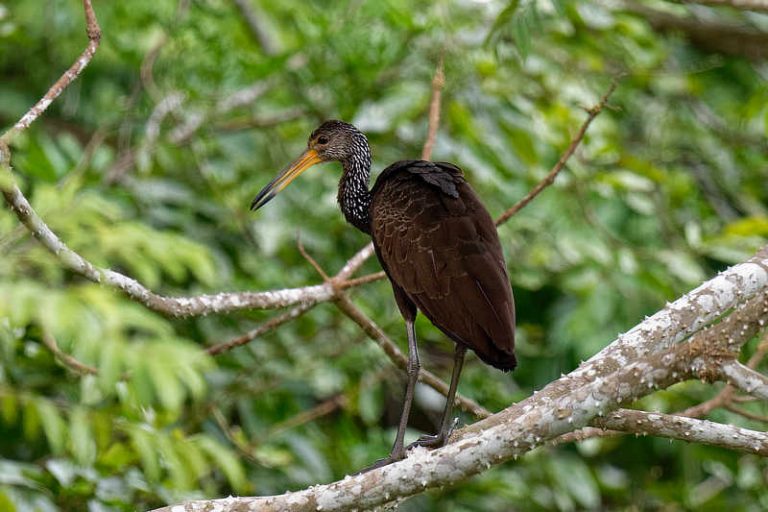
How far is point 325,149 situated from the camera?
494 centimetres

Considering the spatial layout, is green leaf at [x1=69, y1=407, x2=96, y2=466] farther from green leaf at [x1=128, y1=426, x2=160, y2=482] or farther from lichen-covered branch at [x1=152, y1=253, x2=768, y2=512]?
lichen-covered branch at [x1=152, y1=253, x2=768, y2=512]

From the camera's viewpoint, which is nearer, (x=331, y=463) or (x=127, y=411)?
(x=127, y=411)

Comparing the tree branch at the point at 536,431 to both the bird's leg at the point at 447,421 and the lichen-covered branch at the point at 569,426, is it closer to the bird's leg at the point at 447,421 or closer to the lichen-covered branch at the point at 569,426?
the lichen-covered branch at the point at 569,426

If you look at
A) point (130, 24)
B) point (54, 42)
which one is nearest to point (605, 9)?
point (130, 24)

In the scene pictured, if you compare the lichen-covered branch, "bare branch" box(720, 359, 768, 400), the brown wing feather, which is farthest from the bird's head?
"bare branch" box(720, 359, 768, 400)

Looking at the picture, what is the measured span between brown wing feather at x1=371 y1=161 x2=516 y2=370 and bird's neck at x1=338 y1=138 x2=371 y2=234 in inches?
10.7

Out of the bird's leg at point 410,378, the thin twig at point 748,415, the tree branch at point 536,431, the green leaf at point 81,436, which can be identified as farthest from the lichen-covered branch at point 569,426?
the thin twig at point 748,415

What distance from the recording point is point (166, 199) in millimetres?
5805

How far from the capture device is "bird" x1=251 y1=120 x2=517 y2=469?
3.72 meters

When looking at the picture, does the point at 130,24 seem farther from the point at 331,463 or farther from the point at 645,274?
the point at 645,274

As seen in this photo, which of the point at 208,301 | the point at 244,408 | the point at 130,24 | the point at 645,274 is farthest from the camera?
the point at 130,24

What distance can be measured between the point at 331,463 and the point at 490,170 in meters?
1.78

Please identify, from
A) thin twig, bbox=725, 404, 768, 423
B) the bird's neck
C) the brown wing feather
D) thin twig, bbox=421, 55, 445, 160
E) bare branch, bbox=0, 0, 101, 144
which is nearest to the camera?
bare branch, bbox=0, 0, 101, 144

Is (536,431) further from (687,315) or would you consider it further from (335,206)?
(335,206)
